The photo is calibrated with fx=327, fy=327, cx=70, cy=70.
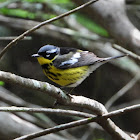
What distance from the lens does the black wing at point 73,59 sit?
2550mm

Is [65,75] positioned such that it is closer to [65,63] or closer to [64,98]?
[65,63]

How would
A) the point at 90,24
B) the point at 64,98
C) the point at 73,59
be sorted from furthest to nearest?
the point at 90,24 → the point at 73,59 → the point at 64,98

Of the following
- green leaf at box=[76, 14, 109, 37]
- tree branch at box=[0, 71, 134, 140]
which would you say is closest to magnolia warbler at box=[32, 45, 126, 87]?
tree branch at box=[0, 71, 134, 140]

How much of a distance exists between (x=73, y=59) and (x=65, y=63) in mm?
84

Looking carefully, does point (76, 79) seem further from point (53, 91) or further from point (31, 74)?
point (31, 74)

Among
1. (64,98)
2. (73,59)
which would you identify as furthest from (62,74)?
(64,98)

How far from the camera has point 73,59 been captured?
2.62 metres

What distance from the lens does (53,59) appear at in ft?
8.34

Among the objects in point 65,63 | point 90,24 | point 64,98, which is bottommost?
point 64,98

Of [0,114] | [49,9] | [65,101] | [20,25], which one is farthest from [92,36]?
[65,101]

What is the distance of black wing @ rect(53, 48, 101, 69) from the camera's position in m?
2.55

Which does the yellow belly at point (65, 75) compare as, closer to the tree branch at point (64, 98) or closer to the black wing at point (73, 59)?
the black wing at point (73, 59)

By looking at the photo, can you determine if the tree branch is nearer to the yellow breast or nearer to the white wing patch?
the yellow breast

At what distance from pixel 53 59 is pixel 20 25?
6.36 ft
